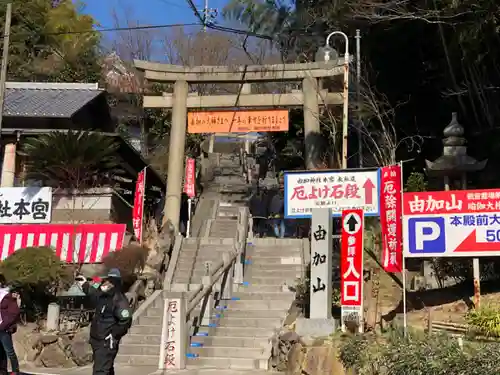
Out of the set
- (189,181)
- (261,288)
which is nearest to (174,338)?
(261,288)

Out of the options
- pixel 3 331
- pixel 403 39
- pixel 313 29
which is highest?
pixel 313 29

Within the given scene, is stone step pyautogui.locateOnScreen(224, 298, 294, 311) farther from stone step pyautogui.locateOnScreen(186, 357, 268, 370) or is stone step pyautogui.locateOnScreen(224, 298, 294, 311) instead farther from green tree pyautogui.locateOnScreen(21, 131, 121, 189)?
green tree pyautogui.locateOnScreen(21, 131, 121, 189)

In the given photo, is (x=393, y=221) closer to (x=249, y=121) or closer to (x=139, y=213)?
(x=139, y=213)

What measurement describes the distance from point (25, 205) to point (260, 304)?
28.9 ft

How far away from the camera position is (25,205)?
18875 mm

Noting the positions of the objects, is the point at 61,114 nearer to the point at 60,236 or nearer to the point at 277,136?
the point at 60,236

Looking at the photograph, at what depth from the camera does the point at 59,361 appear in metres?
12.9

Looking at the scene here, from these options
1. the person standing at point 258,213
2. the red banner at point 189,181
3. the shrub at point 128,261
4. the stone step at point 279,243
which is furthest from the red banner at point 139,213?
the red banner at point 189,181

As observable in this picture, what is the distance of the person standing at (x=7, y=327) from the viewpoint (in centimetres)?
877

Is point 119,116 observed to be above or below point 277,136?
above

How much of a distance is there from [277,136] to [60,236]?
14.8 metres

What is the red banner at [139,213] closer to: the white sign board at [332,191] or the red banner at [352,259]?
the white sign board at [332,191]

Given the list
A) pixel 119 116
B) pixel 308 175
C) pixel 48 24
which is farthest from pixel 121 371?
pixel 48 24

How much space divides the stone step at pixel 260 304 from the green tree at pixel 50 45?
2369 centimetres
